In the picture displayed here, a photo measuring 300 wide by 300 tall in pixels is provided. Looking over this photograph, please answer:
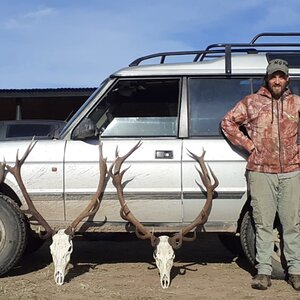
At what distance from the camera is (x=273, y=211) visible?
5992 millimetres

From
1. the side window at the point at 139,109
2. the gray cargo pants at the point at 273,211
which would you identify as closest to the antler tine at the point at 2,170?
the side window at the point at 139,109

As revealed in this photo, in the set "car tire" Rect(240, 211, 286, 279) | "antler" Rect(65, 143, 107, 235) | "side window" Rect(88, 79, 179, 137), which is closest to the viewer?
"antler" Rect(65, 143, 107, 235)

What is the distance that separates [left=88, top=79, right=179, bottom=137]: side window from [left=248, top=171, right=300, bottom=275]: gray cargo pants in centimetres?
101

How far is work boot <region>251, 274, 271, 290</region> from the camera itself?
5.91 meters

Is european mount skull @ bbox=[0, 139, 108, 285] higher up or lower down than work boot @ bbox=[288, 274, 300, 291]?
higher up

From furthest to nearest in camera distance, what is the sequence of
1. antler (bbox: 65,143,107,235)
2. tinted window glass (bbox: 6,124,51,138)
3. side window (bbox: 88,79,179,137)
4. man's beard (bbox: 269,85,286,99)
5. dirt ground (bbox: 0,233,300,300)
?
tinted window glass (bbox: 6,124,51,138) → side window (bbox: 88,79,179,137) → antler (bbox: 65,143,107,235) → man's beard (bbox: 269,85,286,99) → dirt ground (bbox: 0,233,300,300)

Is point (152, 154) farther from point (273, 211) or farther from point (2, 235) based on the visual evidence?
point (2, 235)

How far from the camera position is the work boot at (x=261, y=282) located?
19.4 ft

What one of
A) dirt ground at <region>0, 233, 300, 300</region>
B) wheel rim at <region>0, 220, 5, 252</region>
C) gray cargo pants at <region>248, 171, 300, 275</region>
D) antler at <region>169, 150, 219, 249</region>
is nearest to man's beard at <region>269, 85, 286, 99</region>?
gray cargo pants at <region>248, 171, 300, 275</region>

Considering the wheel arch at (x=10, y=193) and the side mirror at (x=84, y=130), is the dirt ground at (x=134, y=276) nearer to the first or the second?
the wheel arch at (x=10, y=193)

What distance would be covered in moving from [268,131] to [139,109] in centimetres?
129

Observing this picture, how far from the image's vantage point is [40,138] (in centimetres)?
652

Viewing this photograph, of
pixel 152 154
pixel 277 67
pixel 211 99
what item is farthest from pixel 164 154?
pixel 277 67

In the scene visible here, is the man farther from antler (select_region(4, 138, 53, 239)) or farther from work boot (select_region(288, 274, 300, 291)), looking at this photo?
antler (select_region(4, 138, 53, 239))
